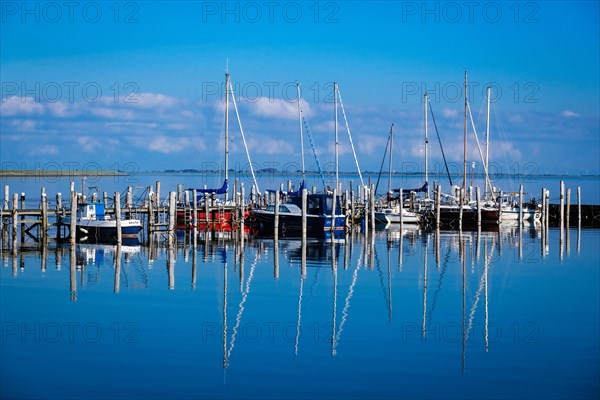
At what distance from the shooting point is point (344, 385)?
754 inches

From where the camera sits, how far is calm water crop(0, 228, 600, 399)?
19.4 metres

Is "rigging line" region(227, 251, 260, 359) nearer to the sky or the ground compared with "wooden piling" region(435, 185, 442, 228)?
nearer to the ground

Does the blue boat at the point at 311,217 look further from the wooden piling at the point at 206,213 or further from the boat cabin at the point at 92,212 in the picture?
the boat cabin at the point at 92,212

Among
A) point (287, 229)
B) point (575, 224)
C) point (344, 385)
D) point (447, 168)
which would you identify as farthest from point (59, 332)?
point (447, 168)

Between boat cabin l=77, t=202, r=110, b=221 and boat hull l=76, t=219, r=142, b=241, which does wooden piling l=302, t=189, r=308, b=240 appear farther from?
boat cabin l=77, t=202, r=110, b=221

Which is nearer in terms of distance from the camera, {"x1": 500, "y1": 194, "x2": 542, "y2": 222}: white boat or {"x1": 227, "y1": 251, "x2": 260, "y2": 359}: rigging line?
{"x1": 227, "y1": 251, "x2": 260, "y2": 359}: rigging line

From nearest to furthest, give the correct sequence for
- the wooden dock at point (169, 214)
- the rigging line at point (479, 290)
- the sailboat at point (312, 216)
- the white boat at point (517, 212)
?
1. the rigging line at point (479, 290)
2. the wooden dock at point (169, 214)
3. the sailboat at point (312, 216)
4. the white boat at point (517, 212)

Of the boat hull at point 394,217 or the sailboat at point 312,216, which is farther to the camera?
the boat hull at point 394,217

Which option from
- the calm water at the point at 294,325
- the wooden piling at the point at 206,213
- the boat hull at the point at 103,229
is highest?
the wooden piling at the point at 206,213

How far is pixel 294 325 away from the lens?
25.4 m

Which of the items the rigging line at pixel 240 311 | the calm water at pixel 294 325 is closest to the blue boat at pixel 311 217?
the calm water at pixel 294 325

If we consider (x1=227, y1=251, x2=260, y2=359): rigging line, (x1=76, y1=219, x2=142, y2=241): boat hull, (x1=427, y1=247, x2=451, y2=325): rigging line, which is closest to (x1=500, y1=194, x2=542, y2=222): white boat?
(x1=427, y1=247, x2=451, y2=325): rigging line

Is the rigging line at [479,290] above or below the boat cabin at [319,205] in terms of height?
below

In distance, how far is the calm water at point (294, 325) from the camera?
765 inches
